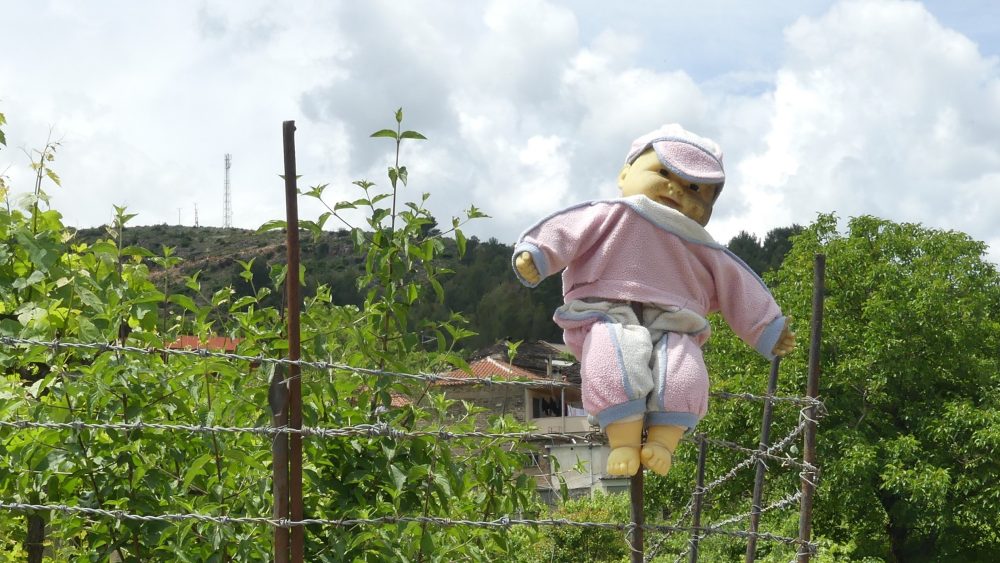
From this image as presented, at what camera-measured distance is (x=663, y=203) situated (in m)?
3.43

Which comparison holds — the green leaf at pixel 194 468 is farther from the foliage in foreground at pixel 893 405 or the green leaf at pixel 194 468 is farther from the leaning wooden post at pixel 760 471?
the foliage in foreground at pixel 893 405

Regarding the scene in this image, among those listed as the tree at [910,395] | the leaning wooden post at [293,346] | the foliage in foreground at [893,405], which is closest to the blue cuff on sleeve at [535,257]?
the leaning wooden post at [293,346]

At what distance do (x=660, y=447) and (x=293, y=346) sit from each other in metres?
1.01

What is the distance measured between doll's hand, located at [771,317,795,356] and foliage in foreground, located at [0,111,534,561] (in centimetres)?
89

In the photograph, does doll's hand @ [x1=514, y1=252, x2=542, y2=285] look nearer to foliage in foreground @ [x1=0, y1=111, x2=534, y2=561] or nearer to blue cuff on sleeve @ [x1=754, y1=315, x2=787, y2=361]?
foliage in foreground @ [x1=0, y1=111, x2=534, y2=561]

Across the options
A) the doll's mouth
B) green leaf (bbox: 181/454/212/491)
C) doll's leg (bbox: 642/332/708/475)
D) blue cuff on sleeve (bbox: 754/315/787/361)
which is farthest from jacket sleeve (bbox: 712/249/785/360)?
green leaf (bbox: 181/454/212/491)

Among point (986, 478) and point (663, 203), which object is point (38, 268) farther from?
point (986, 478)

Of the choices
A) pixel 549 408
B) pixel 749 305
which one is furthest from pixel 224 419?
pixel 549 408

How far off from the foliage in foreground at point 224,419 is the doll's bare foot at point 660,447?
0.58 m

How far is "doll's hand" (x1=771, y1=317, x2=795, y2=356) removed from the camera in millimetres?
3570

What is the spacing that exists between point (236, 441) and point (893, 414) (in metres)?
15.5

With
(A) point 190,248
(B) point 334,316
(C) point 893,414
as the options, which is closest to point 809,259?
(C) point 893,414

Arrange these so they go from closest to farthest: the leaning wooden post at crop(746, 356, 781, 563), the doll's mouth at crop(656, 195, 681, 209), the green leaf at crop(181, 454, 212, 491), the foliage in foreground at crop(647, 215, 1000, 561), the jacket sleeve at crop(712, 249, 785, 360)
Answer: the green leaf at crop(181, 454, 212, 491) → the doll's mouth at crop(656, 195, 681, 209) → the jacket sleeve at crop(712, 249, 785, 360) → the leaning wooden post at crop(746, 356, 781, 563) → the foliage in foreground at crop(647, 215, 1000, 561)

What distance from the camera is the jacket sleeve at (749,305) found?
353 centimetres
